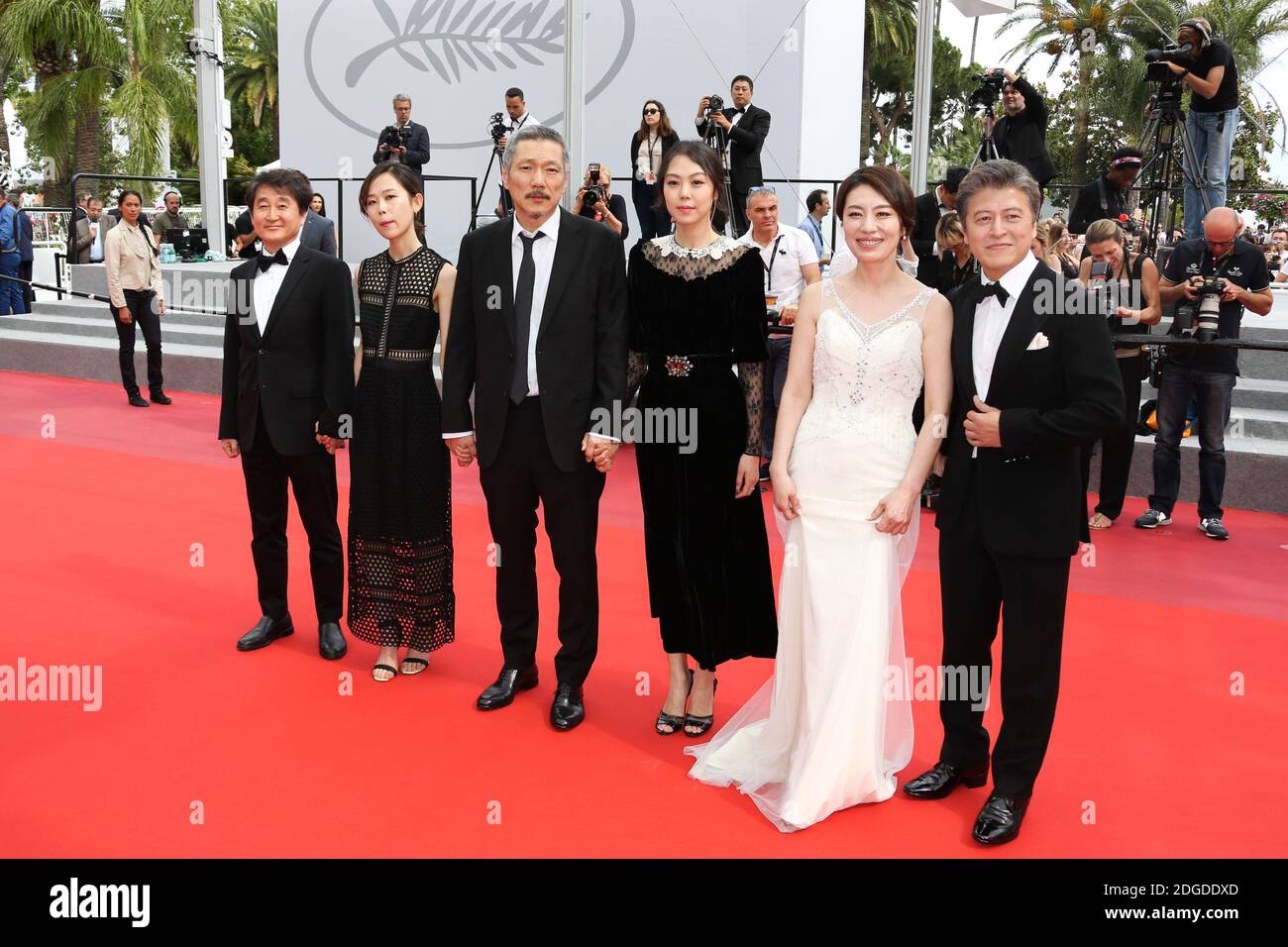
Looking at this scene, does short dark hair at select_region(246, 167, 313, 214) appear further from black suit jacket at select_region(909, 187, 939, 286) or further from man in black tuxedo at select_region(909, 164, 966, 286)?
→ black suit jacket at select_region(909, 187, 939, 286)

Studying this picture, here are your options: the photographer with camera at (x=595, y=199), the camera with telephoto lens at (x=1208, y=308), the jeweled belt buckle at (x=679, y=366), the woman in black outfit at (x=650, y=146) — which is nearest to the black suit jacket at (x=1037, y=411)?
the jeweled belt buckle at (x=679, y=366)

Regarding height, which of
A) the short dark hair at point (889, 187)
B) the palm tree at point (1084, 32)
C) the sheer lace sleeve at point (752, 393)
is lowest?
the sheer lace sleeve at point (752, 393)

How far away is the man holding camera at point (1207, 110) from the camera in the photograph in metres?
7.86

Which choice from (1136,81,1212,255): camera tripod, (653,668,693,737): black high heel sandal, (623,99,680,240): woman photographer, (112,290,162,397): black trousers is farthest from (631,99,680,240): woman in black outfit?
(653,668,693,737): black high heel sandal

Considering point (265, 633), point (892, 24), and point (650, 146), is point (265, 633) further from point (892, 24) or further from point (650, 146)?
point (892, 24)

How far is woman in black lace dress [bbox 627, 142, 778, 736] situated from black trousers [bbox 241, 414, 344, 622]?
139cm

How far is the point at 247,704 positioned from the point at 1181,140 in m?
7.66

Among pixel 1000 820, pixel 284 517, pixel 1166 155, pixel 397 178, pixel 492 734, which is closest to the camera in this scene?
pixel 1000 820

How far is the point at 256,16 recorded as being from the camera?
34562 mm

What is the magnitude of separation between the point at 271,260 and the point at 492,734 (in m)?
1.86

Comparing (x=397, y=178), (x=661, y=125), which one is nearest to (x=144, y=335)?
(x=661, y=125)

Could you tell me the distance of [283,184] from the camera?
4.04 m

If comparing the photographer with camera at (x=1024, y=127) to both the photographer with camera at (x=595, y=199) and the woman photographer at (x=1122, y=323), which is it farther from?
the photographer with camera at (x=595, y=199)

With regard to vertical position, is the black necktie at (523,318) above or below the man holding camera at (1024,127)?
below
